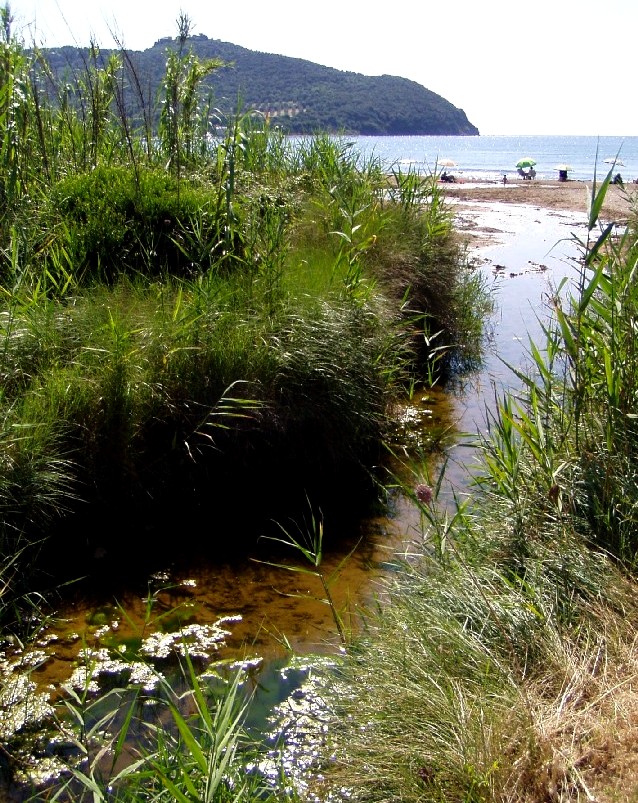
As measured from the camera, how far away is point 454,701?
2.42m

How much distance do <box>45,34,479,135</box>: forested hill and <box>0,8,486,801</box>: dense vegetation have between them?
105 cm

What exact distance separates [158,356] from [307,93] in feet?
159

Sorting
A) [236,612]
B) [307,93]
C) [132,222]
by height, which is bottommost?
[236,612]

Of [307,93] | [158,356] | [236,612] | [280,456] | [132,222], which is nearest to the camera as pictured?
[236,612]

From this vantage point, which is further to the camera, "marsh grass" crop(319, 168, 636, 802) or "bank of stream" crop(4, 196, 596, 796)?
"bank of stream" crop(4, 196, 596, 796)

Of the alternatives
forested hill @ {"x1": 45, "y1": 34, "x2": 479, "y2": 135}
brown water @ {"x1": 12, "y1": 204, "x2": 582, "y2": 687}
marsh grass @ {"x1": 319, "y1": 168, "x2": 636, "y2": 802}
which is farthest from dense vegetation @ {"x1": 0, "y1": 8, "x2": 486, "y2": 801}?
forested hill @ {"x1": 45, "y1": 34, "x2": 479, "y2": 135}

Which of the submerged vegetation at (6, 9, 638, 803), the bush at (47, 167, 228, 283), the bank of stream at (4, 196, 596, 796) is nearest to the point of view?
the submerged vegetation at (6, 9, 638, 803)

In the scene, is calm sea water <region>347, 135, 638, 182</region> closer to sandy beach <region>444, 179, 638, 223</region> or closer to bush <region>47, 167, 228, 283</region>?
sandy beach <region>444, 179, 638, 223</region>

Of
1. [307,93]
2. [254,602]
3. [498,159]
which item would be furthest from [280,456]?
[498,159]

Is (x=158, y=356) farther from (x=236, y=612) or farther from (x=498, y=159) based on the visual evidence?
(x=498, y=159)

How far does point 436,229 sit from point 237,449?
4.05 m

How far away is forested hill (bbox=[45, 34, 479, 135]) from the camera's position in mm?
8914

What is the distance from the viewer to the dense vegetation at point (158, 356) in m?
3.84

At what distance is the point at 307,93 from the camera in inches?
1943
